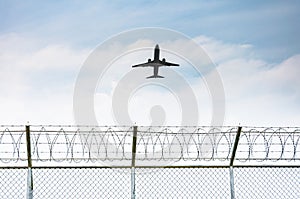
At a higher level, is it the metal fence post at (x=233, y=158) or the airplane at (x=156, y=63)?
the airplane at (x=156, y=63)

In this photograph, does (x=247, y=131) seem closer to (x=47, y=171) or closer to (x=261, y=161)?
(x=261, y=161)

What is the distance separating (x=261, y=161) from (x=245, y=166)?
34 centimetres

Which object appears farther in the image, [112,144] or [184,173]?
[184,173]

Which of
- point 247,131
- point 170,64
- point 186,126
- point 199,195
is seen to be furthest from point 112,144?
point 170,64

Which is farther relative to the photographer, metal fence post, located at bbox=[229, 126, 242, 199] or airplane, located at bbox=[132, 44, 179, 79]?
airplane, located at bbox=[132, 44, 179, 79]

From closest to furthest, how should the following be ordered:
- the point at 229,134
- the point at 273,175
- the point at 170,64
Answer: the point at 229,134 → the point at 273,175 → the point at 170,64

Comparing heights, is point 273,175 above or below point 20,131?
below

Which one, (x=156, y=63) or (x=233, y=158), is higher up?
(x=156, y=63)

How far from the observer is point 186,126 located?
319 inches

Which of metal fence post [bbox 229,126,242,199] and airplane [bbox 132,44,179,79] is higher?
airplane [bbox 132,44,179,79]

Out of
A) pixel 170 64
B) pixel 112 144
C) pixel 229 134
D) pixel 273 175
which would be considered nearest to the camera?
pixel 112 144


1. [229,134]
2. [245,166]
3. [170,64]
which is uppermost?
[170,64]

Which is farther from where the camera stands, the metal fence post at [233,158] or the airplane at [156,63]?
the airplane at [156,63]

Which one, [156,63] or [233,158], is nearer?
[233,158]
